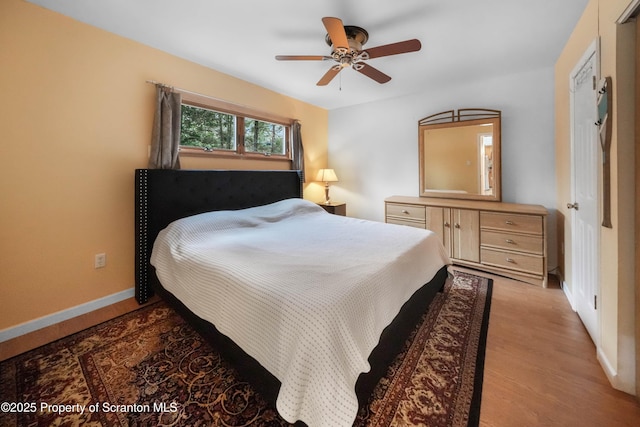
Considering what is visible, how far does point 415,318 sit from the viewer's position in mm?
1773

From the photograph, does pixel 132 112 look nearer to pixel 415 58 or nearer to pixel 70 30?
pixel 70 30

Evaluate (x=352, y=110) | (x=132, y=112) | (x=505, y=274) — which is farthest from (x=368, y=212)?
(x=132, y=112)

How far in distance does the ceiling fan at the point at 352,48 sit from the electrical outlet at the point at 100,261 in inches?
91.6

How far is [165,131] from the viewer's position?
2469 millimetres

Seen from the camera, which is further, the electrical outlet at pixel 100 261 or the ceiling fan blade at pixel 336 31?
the electrical outlet at pixel 100 261

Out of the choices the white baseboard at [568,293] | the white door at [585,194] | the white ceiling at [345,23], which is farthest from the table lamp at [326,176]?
the white baseboard at [568,293]

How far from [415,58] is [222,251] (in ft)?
8.62

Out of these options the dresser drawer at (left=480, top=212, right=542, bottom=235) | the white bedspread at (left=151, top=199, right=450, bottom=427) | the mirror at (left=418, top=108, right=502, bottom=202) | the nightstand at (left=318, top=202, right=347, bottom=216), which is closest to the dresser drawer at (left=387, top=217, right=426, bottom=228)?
the mirror at (left=418, top=108, right=502, bottom=202)

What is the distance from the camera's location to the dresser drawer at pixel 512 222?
257 cm

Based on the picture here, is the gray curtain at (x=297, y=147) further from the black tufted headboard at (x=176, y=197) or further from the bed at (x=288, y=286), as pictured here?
the bed at (x=288, y=286)

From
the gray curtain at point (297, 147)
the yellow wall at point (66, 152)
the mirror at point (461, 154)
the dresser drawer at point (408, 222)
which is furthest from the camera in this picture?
the gray curtain at point (297, 147)

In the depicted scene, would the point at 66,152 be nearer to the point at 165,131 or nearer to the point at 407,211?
the point at 165,131

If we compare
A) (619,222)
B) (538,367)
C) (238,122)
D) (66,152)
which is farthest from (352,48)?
(538,367)

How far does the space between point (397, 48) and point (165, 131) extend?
7.16ft
